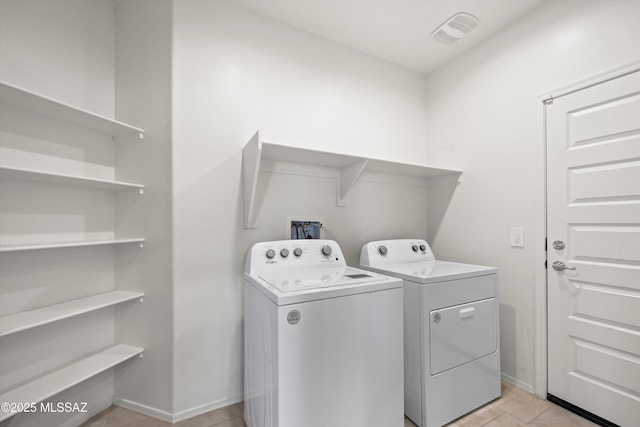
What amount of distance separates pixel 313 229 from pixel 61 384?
5.17 feet

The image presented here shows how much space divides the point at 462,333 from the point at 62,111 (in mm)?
2485

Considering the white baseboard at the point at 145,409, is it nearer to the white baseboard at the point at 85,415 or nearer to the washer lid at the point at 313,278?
the white baseboard at the point at 85,415

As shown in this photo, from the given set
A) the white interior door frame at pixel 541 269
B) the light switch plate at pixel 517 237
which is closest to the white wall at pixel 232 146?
the light switch plate at pixel 517 237

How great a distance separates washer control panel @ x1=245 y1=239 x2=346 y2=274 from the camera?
1604mm

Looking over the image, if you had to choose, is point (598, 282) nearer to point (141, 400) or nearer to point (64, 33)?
point (141, 400)

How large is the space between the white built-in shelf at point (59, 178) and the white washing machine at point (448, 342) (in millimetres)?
1706

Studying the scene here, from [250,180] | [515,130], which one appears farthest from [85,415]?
[515,130]

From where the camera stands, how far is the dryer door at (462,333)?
1.50 meters

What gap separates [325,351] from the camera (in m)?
1.15

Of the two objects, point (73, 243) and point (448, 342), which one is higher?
point (73, 243)

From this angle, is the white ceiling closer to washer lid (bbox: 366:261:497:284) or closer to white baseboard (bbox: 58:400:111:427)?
washer lid (bbox: 366:261:497:284)

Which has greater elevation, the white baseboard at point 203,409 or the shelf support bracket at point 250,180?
the shelf support bracket at point 250,180

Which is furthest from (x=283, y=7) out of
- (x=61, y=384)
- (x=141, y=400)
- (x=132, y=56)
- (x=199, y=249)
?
(x=141, y=400)

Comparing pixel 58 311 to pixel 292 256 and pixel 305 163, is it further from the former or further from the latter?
pixel 305 163
